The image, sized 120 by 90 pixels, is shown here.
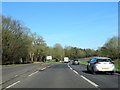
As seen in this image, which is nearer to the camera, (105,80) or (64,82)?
(64,82)

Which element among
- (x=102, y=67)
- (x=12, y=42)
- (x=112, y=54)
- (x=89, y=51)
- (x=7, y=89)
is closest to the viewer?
(x=7, y=89)

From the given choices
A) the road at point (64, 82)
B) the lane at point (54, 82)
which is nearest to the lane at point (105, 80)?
the road at point (64, 82)

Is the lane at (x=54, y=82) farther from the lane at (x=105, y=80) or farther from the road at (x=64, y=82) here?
the lane at (x=105, y=80)

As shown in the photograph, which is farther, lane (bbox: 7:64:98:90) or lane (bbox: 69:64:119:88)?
lane (bbox: 69:64:119:88)

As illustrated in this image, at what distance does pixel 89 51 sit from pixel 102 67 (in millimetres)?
155485

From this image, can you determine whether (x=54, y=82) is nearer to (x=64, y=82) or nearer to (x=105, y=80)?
(x=64, y=82)

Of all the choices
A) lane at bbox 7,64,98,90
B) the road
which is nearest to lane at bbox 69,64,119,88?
the road

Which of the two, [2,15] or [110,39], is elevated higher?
[2,15]

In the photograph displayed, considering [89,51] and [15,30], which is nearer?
[15,30]

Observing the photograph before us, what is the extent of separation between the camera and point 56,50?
116938mm

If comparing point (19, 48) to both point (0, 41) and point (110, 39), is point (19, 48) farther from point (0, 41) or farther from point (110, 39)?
point (110, 39)

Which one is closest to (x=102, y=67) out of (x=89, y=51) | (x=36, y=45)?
(x=36, y=45)

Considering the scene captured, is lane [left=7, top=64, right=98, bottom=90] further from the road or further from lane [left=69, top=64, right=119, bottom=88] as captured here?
lane [left=69, top=64, right=119, bottom=88]

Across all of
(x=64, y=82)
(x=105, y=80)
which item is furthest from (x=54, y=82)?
(x=105, y=80)
